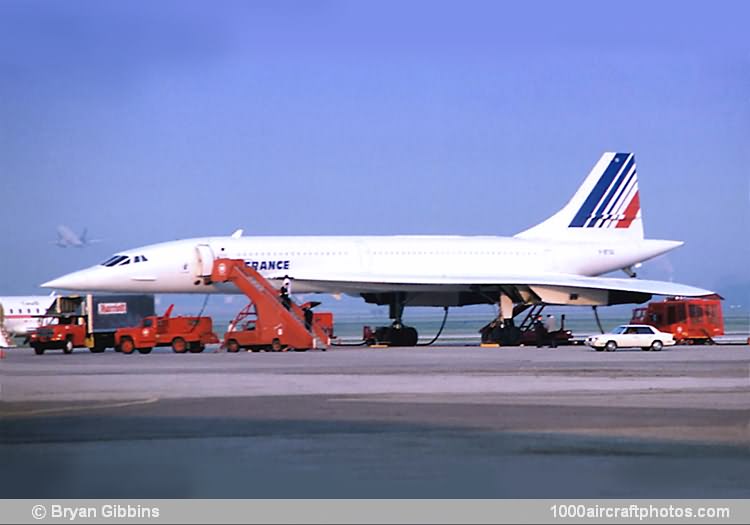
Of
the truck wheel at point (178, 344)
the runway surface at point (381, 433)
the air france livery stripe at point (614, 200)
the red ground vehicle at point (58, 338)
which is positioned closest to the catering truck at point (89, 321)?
the red ground vehicle at point (58, 338)

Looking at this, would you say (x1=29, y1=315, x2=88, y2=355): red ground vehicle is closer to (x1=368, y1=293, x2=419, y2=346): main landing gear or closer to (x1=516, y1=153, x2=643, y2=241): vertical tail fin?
(x1=368, y1=293, x2=419, y2=346): main landing gear

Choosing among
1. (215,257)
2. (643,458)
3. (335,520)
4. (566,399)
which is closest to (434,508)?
(335,520)

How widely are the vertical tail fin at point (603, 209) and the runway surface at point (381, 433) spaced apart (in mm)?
22165

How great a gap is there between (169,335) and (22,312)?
25.7m

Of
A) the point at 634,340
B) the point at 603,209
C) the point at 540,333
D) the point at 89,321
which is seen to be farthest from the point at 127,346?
the point at 603,209

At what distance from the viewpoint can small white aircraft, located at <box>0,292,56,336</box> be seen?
215ft

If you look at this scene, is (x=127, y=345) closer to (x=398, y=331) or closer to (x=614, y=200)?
(x=398, y=331)

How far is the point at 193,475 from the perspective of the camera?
38.0ft

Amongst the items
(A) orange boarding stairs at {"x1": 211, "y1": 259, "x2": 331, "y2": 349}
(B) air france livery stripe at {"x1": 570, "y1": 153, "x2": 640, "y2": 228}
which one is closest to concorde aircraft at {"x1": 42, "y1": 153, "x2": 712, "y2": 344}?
(A) orange boarding stairs at {"x1": 211, "y1": 259, "x2": 331, "y2": 349}

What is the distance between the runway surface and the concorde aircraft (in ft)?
55.4

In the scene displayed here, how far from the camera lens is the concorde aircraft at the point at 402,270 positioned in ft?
148

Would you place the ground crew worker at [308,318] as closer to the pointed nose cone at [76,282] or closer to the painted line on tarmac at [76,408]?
the pointed nose cone at [76,282]

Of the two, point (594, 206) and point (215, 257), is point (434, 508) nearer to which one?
point (215, 257)

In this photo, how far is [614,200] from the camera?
51656mm
